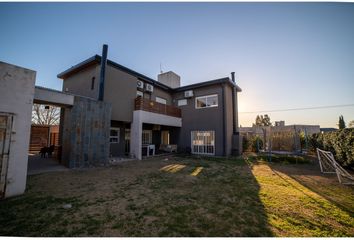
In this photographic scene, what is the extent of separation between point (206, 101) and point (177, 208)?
36.8ft

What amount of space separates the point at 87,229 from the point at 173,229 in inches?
61.0

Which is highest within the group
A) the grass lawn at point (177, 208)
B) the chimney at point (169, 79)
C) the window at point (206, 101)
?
the chimney at point (169, 79)

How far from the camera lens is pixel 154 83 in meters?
13.7

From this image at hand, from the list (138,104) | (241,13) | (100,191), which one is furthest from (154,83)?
(100,191)

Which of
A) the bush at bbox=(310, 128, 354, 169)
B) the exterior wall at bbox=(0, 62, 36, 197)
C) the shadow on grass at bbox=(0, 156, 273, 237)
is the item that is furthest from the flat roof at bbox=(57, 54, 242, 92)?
the shadow on grass at bbox=(0, 156, 273, 237)

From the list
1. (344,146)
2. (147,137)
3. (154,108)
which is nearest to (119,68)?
(154,108)

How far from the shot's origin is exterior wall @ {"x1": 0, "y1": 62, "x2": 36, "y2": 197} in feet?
13.8

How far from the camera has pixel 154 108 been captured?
12359mm

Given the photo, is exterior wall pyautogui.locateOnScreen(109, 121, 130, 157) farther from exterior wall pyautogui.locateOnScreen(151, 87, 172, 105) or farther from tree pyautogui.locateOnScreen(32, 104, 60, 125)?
tree pyautogui.locateOnScreen(32, 104, 60, 125)

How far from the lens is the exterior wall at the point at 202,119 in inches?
502

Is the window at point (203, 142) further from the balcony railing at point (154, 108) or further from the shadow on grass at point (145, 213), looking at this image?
the shadow on grass at point (145, 213)

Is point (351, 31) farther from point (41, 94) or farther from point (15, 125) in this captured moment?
point (41, 94)

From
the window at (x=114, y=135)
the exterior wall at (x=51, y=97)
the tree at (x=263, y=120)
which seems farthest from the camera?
the tree at (x=263, y=120)

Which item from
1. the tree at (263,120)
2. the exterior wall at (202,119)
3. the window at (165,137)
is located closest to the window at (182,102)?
the exterior wall at (202,119)
